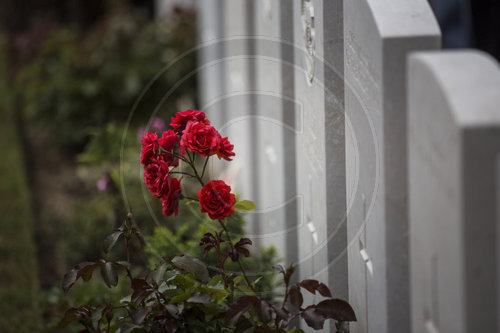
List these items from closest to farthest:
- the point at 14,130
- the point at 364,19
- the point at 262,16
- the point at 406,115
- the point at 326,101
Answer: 1. the point at 406,115
2. the point at 364,19
3. the point at 326,101
4. the point at 262,16
5. the point at 14,130

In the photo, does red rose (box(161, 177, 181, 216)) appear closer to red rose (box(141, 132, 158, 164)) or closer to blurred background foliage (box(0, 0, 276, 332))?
red rose (box(141, 132, 158, 164))

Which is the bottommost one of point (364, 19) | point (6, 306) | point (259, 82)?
point (6, 306)

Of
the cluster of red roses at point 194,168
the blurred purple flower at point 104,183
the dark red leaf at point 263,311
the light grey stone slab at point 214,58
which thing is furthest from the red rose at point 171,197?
the light grey stone slab at point 214,58

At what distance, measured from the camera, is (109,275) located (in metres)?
2.27

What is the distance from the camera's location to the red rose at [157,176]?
7.38ft

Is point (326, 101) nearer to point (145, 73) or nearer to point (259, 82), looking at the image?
point (259, 82)

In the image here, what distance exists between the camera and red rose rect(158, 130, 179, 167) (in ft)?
7.64

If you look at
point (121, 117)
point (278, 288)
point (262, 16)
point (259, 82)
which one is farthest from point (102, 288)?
point (121, 117)

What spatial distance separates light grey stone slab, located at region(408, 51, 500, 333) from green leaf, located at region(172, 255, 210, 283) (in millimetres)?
681

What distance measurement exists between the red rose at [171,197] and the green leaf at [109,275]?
0.80 ft

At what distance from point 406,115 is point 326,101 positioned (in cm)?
61

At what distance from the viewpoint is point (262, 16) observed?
4191 mm

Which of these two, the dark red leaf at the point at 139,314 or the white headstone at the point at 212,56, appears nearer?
the dark red leaf at the point at 139,314

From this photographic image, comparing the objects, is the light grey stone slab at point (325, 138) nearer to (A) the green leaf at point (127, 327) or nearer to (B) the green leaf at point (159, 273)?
(B) the green leaf at point (159, 273)
